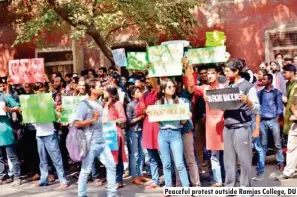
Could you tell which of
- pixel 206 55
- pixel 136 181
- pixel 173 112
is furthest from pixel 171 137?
pixel 206 55

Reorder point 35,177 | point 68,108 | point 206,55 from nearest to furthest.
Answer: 1. point 206,55
2. point 68,108
3. point 35,177

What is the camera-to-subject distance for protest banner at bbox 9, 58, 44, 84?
8.27 meters

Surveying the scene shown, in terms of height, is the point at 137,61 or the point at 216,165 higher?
the point at 137,61

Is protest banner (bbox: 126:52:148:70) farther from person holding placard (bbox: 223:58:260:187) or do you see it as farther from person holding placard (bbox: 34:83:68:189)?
person holding placard (bbox: 223:58:260:187)

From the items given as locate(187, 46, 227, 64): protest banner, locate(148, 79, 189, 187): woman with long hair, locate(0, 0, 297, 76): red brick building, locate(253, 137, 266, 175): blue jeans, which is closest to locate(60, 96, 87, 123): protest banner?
locate(148, 79, 189, 187): woman with long hair

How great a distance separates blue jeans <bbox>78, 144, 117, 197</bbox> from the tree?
498 cm

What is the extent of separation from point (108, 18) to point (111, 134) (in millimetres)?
5407

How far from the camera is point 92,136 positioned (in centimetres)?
669

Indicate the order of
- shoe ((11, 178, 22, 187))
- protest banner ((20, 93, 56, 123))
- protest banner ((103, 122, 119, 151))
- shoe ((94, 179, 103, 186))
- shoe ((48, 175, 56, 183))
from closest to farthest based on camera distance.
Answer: protest banner ((103, 122, 119, 151)), protest banner ((20, 93, 56, 123)), shoe ((94, 179, 103, 186)), shoe ((11, 178, 22, 187)), shoe ((48, 175, 56, 183))

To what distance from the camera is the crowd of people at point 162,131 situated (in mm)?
6473

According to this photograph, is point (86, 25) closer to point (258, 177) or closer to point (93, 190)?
point (93, 190)

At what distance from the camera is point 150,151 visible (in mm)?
7469

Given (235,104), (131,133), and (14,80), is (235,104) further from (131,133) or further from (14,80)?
(14,80)

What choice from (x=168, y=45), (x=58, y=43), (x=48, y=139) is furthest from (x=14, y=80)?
(x=58, y=43)
